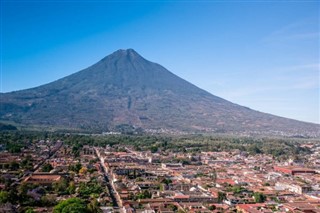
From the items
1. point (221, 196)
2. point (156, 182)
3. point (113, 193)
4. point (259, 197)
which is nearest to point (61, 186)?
point (113, 193)

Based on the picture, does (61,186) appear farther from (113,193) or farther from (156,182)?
(156,182)

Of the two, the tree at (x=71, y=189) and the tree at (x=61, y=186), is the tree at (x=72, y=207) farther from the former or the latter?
the tree at (x=61, y=186)

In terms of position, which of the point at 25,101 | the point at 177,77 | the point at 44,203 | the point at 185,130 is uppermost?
the point at 177,77

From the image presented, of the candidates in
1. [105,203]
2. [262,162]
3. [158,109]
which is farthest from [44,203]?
[158,109]

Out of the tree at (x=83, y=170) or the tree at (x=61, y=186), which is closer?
the tree at (x=61, y=186)

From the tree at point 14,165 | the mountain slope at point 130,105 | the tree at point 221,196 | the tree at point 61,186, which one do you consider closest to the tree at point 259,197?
the tree at point 221,196

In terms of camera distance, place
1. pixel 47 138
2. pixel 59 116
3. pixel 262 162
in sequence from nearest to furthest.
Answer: pixel 262 162, pixel 47 138, pixel 59 116

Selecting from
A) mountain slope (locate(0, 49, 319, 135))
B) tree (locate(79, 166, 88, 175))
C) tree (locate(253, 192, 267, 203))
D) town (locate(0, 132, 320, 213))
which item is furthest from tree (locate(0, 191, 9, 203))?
mountain slope (locate(0, 49, 319, 135))

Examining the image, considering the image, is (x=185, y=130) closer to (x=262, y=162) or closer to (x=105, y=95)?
(x=105, y=95)
